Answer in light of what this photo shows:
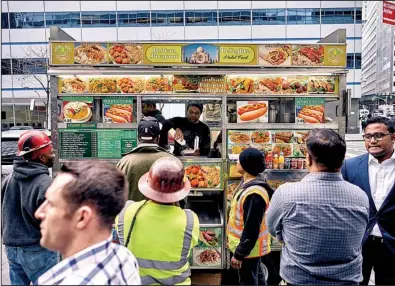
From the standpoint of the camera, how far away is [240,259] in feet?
11.9

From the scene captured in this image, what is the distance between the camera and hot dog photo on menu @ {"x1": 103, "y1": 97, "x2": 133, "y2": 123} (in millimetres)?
5035

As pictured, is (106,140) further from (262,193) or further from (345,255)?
(345,255)

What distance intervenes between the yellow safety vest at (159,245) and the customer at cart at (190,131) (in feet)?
9.65

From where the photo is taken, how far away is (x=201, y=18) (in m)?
32.4

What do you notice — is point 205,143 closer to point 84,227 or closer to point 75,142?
point 75,142

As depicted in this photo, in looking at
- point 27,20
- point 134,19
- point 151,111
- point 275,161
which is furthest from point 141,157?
point 27,20

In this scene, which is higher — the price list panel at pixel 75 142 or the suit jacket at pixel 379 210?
the price list panel at pixel 75 142

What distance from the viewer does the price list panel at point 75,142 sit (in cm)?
502

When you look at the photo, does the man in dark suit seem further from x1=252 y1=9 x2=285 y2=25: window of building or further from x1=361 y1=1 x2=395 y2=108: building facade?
x1=361 y1=1 x2=395 y2=108: building facade

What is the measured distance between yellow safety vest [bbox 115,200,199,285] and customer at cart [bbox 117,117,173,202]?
4.58 feet

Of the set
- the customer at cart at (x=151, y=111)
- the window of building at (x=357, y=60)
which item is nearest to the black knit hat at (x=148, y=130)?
the customer at cart at (x=151, y=111)

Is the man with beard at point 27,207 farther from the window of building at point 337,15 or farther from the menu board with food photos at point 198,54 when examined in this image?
the window of building at point 337,15

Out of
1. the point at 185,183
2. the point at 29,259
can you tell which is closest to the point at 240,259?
the point at 185,183

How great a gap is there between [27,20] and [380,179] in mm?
35328
